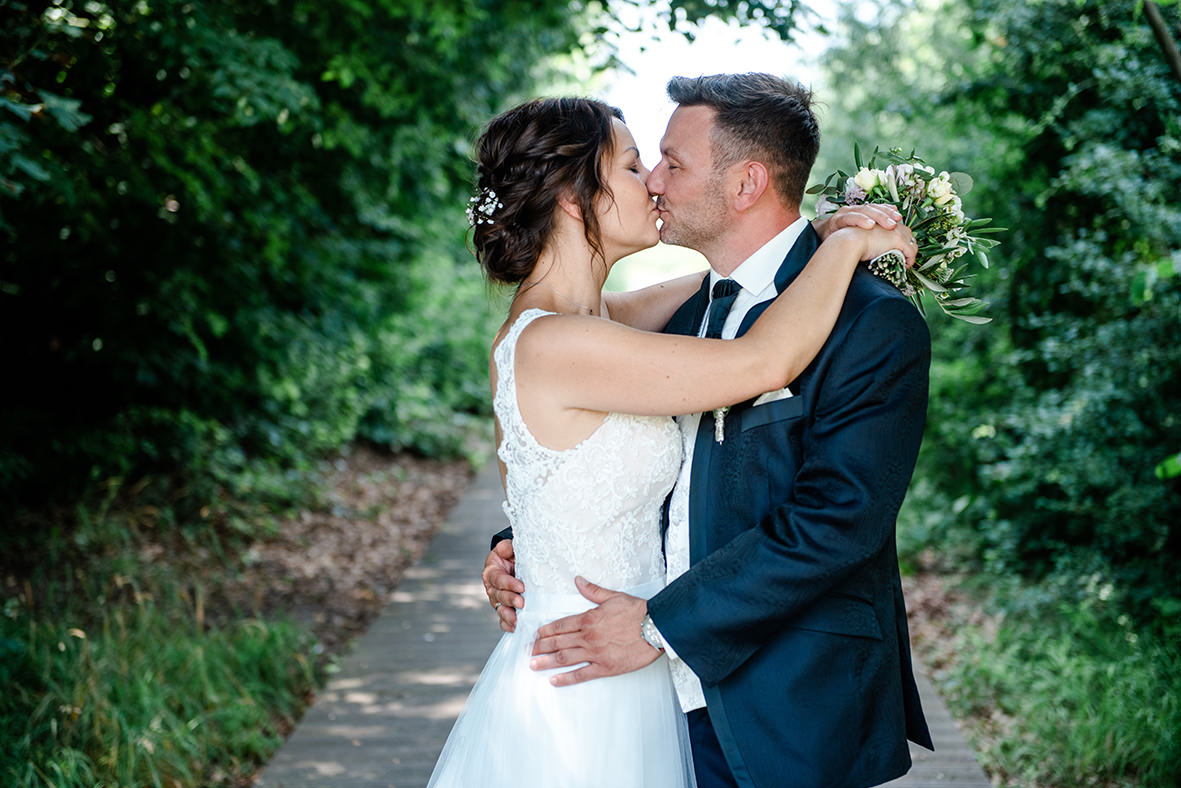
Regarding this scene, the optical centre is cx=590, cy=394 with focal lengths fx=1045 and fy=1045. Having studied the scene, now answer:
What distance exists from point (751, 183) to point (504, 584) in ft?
3.81

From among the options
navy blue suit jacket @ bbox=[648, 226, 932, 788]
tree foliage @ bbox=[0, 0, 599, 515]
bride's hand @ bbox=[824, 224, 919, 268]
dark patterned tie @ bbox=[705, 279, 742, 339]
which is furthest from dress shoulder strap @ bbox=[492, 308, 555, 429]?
tree foliage @ bbox=[0, 0, 599, 515]

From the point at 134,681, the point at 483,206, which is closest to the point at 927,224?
the point at 483,206

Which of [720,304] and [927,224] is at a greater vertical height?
[927,224]

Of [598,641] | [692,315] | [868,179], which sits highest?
[868,179]

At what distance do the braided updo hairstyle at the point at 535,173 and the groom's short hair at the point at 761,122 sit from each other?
26 centimetres

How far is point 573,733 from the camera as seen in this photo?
2.38 m

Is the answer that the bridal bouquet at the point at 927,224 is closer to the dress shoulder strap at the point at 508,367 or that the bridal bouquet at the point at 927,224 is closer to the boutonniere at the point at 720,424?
the boutonniere at the point at 720,424

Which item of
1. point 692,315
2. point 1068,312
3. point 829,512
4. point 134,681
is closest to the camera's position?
point 829,512

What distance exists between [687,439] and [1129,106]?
12.3ft

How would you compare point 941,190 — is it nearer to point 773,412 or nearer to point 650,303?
point 773,412

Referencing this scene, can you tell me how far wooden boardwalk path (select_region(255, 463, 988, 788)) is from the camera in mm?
4141

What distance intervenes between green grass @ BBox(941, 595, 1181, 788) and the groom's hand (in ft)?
8.41

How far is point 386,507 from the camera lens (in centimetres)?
928

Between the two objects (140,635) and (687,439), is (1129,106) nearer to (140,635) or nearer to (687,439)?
(687,439)
